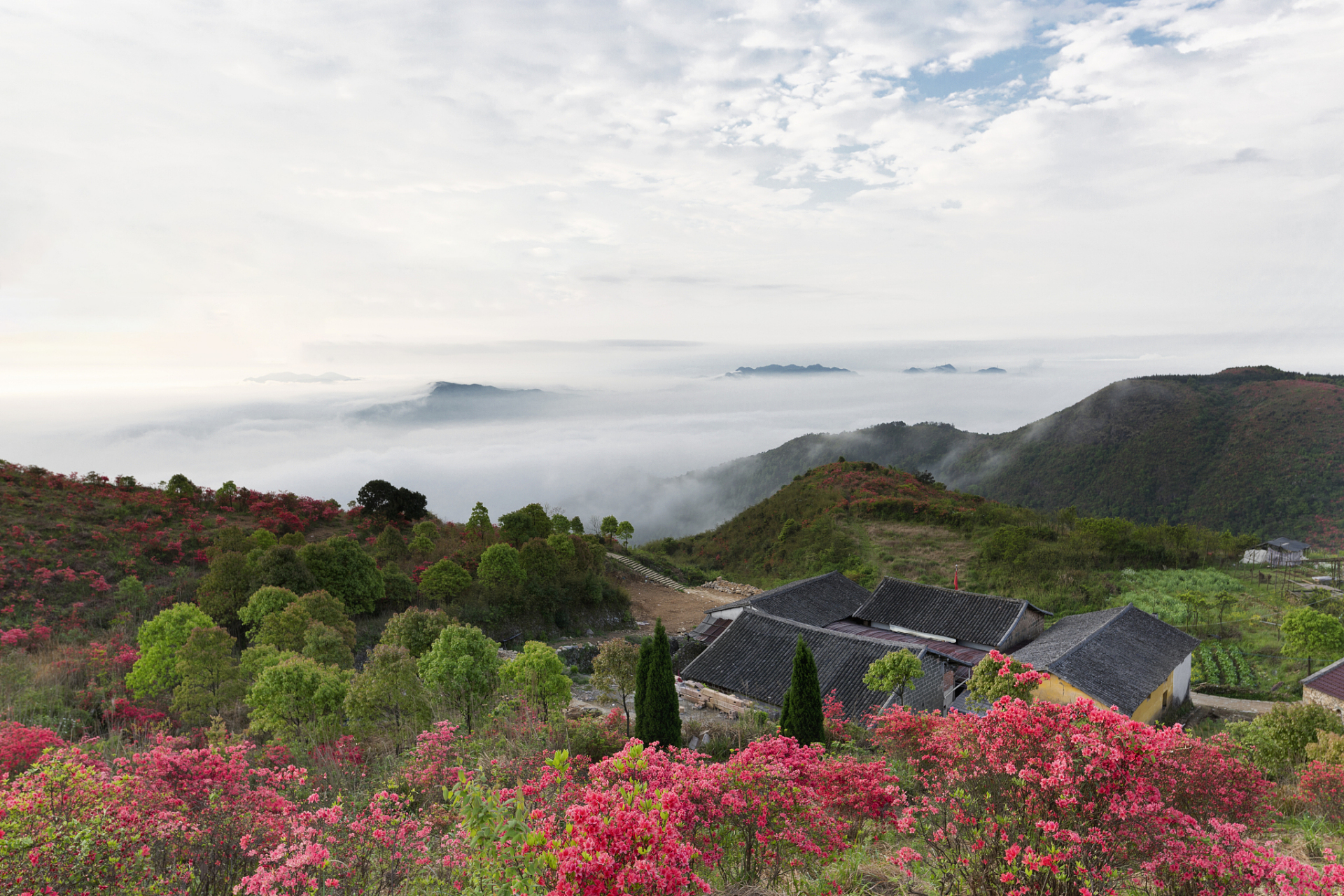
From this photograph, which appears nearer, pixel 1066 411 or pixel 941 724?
pixel 941 724

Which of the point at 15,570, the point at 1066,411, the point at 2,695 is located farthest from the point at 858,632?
the point at 1066,411

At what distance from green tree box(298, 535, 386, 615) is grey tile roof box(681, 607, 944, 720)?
13.0 m

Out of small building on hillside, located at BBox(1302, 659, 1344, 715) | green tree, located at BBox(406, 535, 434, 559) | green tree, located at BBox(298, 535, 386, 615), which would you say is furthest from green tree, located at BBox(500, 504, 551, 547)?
small building on hillside, located at BBox(1302, 659, 1344, 715)

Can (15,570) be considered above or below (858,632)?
above

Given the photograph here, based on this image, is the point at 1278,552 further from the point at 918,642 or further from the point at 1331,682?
the point at 918,642

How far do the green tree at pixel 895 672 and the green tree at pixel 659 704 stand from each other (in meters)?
6.77

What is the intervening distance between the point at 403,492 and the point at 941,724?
3635 cm

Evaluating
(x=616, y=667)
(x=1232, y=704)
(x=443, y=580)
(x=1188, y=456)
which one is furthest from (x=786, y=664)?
(x=1188, y=456)

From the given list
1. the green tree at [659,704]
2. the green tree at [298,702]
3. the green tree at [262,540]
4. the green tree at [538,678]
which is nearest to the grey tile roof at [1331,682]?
the green tree at [659,704]

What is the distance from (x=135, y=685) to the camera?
1579 centimetres

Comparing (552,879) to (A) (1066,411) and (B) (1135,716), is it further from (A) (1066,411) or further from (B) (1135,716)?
(A) (1066,411)

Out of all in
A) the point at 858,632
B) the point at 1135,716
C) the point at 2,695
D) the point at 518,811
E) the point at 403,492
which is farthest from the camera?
the point at 403,492

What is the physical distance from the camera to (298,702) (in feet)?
43.1

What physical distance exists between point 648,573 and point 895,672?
83.8 feet
